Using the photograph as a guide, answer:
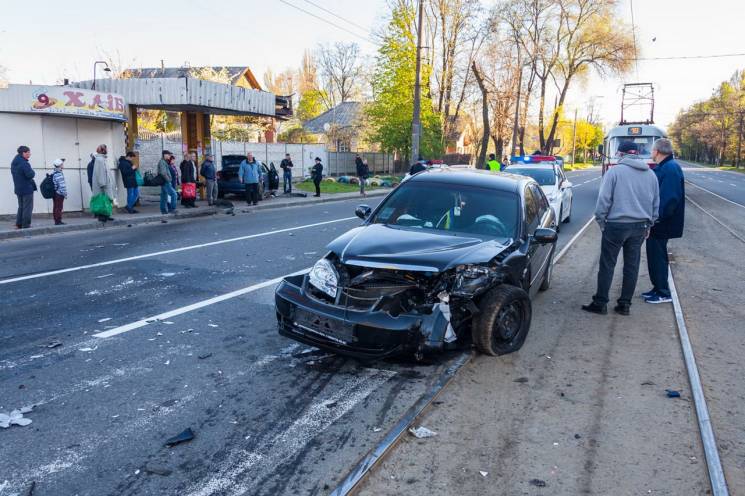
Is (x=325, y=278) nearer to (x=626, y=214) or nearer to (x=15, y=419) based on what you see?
(x=15, y=419)

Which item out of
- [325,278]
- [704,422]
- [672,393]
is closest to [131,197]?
[325,278]

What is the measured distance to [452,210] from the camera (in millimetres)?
5984

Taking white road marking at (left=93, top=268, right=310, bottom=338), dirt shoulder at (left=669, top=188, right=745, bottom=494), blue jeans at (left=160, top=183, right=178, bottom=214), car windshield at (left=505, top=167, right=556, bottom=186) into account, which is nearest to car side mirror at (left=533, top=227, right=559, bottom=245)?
dirt shoulder at (left=669, top=188, right=745, bottom=494)

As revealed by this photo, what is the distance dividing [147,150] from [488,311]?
26.8 meters

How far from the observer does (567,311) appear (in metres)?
6.95

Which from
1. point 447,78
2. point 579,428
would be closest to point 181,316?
point 579,428

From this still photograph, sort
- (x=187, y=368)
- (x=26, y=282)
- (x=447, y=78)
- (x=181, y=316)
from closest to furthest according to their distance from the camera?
1. (x=187, y=368)
2. (x=181, y=316)
3. (x=26, y=282)
4. (x=447, y=78)

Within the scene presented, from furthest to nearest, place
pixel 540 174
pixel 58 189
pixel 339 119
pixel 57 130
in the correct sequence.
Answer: pixel 339 119 < pixel 57 130 < pixel 540 174 < pixel 58 189

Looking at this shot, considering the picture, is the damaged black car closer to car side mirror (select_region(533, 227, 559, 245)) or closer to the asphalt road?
car side mirror (select_region(533, 227, 559, 245))

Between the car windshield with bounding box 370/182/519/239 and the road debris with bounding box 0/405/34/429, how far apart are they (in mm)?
3482

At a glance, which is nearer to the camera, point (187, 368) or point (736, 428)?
point (736, 428)

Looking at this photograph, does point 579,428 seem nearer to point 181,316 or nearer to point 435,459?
point 435,459

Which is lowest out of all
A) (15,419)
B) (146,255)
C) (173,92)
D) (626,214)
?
(15,419)

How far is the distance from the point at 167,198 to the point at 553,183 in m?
10.9
